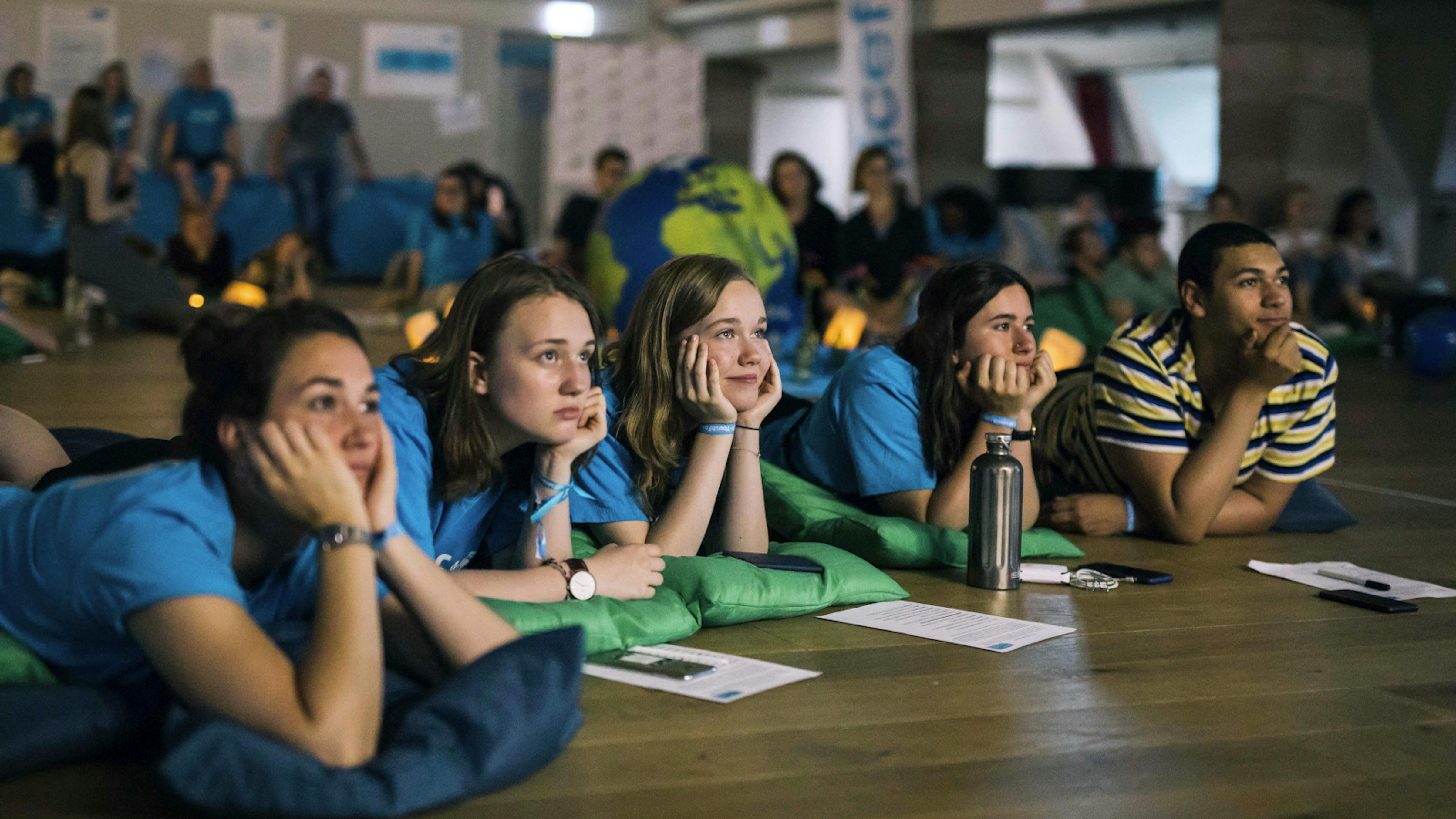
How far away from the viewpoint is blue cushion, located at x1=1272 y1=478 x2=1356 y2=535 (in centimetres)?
399

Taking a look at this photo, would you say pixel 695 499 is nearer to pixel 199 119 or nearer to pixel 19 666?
pixel 19 666

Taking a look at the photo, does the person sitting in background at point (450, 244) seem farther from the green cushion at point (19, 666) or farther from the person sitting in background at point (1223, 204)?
the green cushion at point (19, 666)

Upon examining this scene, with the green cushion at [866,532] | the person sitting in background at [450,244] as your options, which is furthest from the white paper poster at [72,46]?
the green cushion at [866,532]

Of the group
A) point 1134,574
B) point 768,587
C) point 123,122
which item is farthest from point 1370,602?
point 123,122

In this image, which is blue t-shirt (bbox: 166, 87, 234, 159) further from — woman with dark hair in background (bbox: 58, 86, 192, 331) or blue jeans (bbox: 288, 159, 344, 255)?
woman with dark hair in background (bbox: 58, 86, 192, 331)

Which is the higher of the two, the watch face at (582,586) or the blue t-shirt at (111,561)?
the blue t-shirt at (111,561)

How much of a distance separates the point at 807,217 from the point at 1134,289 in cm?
192

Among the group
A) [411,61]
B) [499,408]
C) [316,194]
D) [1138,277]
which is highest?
[411,61]

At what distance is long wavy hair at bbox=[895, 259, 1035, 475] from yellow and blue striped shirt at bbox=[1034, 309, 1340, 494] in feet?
1.47

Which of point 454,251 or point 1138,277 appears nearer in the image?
point 1138,277

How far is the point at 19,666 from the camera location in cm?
195

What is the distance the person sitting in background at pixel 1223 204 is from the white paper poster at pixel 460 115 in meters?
7.92

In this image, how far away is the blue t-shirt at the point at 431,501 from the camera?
7.40 ft

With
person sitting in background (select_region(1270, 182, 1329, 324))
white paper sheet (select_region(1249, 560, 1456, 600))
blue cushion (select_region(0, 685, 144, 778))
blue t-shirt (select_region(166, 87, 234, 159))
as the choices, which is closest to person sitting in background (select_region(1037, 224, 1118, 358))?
person sitting in background (select_region(1270, 182, 1329, 324))
